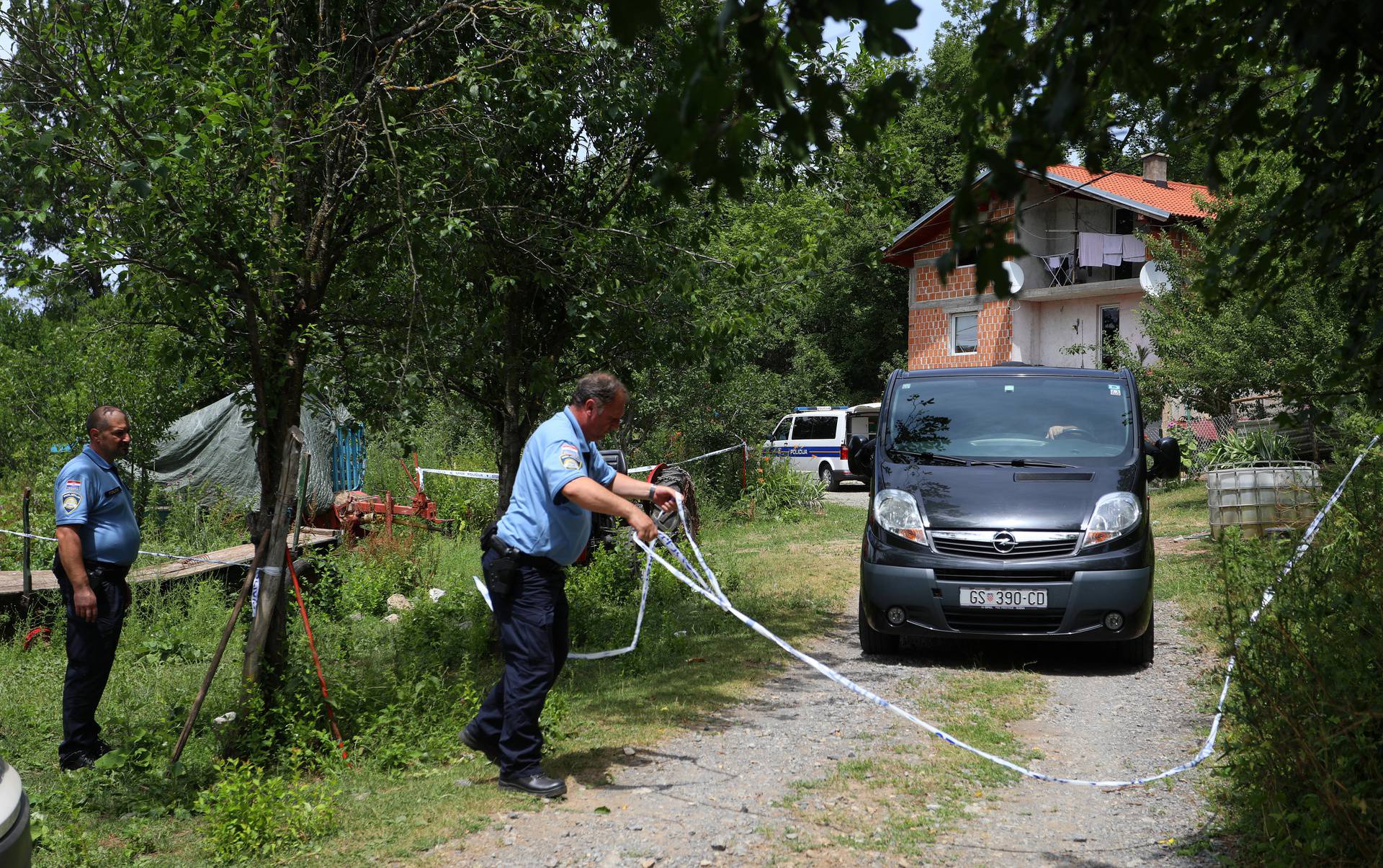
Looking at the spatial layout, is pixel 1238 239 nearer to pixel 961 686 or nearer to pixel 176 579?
pixel 961 686

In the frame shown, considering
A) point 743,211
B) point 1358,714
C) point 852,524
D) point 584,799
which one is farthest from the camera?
point 852,524

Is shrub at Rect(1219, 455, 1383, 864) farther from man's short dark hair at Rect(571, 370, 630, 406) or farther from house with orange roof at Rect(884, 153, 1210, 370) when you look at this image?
house with orange roof at Rect(884, 153, 1210, 370)

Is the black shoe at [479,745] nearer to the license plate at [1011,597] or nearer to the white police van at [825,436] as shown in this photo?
the license plate at [1011,597]

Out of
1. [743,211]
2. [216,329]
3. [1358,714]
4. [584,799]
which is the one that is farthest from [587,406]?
[743,211]

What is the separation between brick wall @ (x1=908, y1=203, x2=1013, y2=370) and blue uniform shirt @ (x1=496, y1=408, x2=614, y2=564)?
2951 centimetres

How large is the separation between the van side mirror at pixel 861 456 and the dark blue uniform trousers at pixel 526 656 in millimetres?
3730

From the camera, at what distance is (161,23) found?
5.61 m

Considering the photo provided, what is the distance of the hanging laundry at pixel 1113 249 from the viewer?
3155cm

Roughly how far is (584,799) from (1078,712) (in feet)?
9.79

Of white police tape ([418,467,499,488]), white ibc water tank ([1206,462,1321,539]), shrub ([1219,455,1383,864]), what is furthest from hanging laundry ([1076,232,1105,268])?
shrub ([1219,455,1383,864])

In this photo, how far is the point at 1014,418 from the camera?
8.18 meters

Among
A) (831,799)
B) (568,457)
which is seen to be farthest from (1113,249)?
(568,457)

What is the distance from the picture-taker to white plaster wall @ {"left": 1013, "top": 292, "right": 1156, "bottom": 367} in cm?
3281

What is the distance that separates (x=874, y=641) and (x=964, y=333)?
29.0 m
